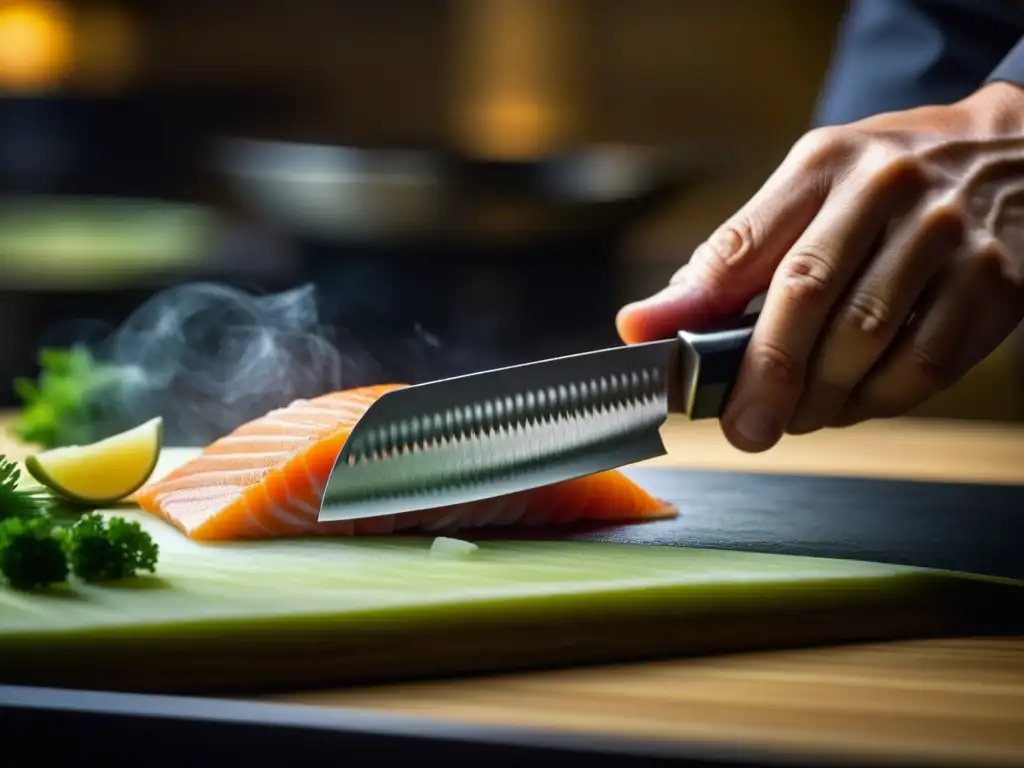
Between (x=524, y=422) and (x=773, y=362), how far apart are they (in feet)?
1.07

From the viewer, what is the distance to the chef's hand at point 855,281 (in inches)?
58.8

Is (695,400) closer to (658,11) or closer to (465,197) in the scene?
(465,197)

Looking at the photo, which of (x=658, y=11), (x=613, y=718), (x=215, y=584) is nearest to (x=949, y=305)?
(x=613, y=718)

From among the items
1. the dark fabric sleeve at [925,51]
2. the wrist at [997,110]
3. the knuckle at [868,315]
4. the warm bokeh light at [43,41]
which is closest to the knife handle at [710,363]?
the knuckle at [868,315]

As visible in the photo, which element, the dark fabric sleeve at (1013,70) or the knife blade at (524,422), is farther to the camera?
the dark fabric sleeve at (1013,70)

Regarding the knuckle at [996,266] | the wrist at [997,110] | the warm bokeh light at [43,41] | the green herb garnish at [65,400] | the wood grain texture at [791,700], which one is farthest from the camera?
the warm bokeh light at [43,41]

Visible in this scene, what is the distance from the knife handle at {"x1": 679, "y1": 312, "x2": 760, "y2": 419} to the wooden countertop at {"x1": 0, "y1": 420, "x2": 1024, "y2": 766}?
384 mm

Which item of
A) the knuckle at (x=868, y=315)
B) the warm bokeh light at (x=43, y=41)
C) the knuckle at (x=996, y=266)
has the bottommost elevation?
the knuckle at (x=868, y=315)

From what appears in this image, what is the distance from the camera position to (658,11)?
16.8 ft

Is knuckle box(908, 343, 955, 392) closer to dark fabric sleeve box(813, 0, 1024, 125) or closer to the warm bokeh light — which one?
dark fabric sleeve box(813, 0, 1024, 125)

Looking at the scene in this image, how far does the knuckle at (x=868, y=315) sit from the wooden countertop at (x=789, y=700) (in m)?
0.43

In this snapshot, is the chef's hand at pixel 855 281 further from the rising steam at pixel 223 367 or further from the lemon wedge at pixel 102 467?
the rising steam at pixel 223 367

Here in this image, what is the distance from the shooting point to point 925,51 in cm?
260

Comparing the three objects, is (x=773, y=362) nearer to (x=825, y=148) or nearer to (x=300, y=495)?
(x=825, y=148)
